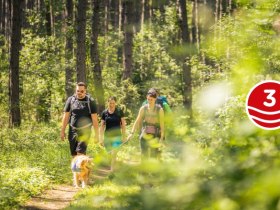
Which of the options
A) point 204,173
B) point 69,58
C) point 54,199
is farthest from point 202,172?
point 69,58

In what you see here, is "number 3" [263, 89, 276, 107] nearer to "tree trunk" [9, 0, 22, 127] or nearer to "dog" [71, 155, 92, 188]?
"dog" [71, 155, 92, 188]

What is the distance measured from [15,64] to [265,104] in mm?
16883

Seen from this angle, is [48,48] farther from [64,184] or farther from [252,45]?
Result: [252,45]

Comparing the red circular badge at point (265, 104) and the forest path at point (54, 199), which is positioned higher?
the red circular badge at point (265, 104)

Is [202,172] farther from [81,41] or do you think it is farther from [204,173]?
[81,41]

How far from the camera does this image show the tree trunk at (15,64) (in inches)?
685

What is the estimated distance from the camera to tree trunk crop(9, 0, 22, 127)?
17391 mm

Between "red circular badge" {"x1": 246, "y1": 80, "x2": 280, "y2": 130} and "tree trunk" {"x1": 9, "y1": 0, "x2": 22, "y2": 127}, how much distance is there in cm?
1655

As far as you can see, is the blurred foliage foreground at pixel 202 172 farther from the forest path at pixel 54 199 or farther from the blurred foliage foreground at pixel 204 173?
the forest path at pixel 54 199

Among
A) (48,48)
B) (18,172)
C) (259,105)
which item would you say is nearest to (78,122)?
(18,172)

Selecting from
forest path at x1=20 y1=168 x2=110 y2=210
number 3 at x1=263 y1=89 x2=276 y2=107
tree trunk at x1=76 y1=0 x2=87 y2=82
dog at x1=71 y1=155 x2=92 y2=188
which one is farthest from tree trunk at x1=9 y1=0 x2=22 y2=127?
number 3 at x1=263 y1=89 x2=276 y2=107

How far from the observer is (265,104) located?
5.49 feet

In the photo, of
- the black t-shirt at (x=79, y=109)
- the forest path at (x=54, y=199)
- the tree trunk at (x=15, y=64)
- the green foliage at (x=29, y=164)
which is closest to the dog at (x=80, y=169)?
the forest path at (x=54, y=199)

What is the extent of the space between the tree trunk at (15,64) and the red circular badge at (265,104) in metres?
16.5
